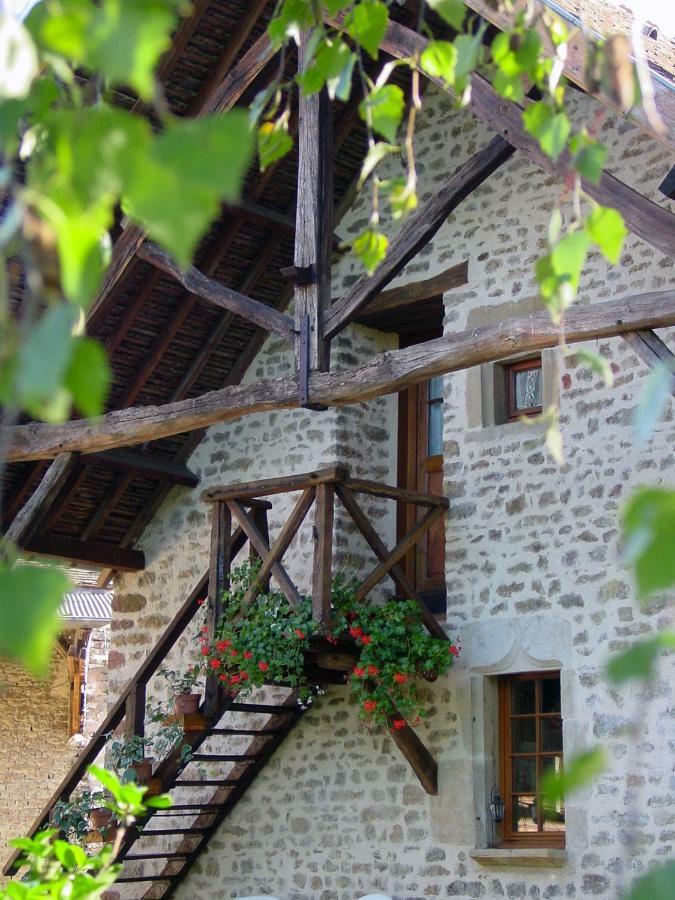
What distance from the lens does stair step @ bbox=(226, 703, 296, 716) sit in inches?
295

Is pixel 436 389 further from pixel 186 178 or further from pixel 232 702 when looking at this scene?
pixel 186 178

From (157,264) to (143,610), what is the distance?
263cm

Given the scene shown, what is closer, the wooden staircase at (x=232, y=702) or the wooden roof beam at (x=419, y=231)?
the wooden roof beam at (x=419, y=231)

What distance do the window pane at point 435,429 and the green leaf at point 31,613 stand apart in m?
6.91

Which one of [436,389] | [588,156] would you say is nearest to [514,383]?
[436,389]

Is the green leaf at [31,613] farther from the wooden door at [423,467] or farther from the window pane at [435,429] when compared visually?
the window pane at [435,429]

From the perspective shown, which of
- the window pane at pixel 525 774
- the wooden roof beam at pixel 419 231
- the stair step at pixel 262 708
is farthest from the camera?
the stair step at pixel 262 708

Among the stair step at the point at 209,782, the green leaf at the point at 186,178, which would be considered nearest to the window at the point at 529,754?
the stair step at the point at 209,782

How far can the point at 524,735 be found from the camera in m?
7.08

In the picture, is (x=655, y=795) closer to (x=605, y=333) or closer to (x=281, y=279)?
(x=605, y=333)

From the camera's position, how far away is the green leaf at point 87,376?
52.9 inches

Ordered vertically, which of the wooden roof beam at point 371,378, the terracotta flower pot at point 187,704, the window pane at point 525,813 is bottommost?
the window pane at point 525,813

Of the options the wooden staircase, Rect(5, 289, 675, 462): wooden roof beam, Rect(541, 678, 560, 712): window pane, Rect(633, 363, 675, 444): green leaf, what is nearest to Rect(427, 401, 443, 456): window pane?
the wooden staircase

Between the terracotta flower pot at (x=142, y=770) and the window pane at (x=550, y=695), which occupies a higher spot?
the window pane at (x=550, y=695)
